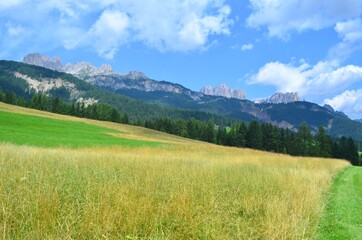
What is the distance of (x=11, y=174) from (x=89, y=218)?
280 centimetres

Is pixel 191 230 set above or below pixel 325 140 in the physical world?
below

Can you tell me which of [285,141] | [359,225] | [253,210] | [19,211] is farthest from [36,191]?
[285,141]

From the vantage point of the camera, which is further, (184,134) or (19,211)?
(184,134)

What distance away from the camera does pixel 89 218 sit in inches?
205

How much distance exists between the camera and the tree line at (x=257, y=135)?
89188 millimetres

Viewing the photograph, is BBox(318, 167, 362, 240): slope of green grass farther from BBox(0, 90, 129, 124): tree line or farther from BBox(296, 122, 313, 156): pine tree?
BBox(0, 90, 129, 124): tree line

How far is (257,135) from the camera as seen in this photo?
100062 mm

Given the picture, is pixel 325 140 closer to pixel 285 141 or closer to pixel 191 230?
pixel 285 141

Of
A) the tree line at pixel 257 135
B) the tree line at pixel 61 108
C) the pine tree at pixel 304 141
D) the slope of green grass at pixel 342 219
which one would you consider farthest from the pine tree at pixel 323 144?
the slope of green grass at pixel 342 219

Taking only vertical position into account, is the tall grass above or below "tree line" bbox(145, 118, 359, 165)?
below

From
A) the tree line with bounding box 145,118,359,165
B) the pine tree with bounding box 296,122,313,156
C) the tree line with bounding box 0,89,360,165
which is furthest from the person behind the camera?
the pine tree with bounding box 296,122,313,156

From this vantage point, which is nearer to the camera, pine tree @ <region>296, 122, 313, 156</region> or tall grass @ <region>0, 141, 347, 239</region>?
tall grass @ <region>0, 141, 347, 239</region>

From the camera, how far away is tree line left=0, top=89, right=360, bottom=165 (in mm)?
89188

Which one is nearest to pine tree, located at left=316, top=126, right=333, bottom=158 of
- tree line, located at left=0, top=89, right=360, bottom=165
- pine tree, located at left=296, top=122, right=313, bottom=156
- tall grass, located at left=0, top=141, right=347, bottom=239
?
tree line, located at left=0, top=89, right=360, bottom=165
